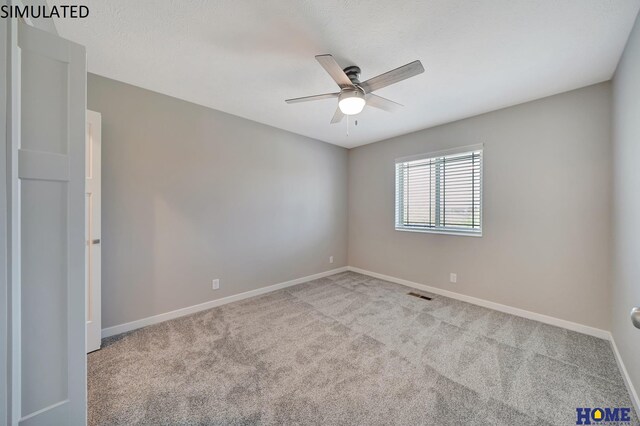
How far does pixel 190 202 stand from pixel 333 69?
6.98 ft

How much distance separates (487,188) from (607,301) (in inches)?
58.8

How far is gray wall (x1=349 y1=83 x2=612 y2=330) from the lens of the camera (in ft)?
7.53

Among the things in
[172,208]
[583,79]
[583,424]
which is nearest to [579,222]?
[583,79]

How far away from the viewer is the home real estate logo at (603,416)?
4.64ft

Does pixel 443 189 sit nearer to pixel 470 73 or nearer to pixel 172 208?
pixel 470 73

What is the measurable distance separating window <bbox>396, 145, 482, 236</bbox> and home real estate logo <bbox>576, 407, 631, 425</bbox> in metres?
1.86

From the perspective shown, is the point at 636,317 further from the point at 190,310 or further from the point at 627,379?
the point at 190,310

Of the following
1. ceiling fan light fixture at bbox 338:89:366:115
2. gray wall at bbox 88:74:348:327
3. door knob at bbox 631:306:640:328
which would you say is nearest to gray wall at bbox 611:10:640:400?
door knob at bbox 631:306:640:328

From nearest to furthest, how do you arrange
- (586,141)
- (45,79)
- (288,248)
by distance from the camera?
(45,79), (586,141), (288,248)

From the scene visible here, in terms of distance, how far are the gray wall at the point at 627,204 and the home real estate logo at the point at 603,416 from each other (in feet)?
0.69

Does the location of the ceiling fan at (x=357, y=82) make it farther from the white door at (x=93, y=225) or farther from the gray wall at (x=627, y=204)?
the white door at (x=93, y=225)

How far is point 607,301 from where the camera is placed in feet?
7.38

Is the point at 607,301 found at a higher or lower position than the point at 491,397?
higher

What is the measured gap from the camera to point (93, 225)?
2.06 meters
